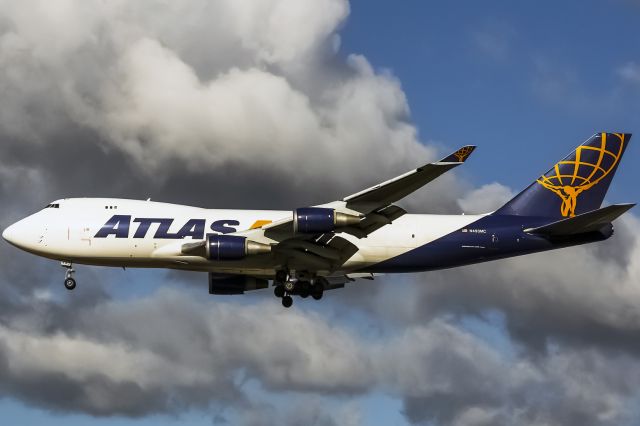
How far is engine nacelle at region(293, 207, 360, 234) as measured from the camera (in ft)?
180

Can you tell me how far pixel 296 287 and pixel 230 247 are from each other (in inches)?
267

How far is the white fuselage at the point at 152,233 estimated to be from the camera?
58219mm

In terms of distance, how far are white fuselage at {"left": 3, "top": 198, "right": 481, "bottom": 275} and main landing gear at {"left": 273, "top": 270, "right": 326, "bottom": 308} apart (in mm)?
880

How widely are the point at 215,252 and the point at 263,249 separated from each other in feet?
8.32

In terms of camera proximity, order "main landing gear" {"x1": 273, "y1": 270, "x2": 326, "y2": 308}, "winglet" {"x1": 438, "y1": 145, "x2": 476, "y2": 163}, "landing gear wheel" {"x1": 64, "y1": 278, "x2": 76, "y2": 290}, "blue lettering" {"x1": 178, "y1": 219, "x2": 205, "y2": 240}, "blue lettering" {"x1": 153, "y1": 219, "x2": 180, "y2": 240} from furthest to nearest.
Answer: "main landing gear" {"x1": 273, "y1": 270, "x2": 326, "y2": 308} < "landing gear wheel" {"x1": 64, "y1": 278, "x2": 76, "y2": 290} < "blue lettering" {"x1": 178, "y1": 219, "x2": 205, "y2": 240} < "blue lettering" {"x1": 153, "y1": 219, "x2": 180, "y2": 240} < "winglet" {"x1": 438, "y1": 145, "x2": 476, "y2": 163}

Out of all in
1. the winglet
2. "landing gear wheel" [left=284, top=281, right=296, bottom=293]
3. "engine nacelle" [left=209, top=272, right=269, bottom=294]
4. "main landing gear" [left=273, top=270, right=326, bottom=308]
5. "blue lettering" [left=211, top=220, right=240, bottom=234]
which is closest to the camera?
the winglet

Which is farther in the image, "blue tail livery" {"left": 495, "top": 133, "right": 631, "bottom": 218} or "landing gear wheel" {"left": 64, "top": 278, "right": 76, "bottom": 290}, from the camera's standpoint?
"blue tail livery" {"left": 495, "top": 133, "right": 631, "bottom": 218}

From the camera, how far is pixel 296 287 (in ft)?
203

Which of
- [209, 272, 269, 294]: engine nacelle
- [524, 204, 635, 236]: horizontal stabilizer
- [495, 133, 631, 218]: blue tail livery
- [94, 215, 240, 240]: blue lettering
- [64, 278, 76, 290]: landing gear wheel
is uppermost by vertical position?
[495, 133, 631, 218]: blue tail livery

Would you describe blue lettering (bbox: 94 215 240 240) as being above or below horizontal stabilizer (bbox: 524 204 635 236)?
above

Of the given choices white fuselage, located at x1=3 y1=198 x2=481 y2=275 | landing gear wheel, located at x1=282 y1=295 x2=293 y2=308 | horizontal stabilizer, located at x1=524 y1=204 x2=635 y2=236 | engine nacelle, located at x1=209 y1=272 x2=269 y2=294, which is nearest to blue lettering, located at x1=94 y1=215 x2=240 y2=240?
white fuselage, located at x1=3 y1=198 x2=481 y2=275

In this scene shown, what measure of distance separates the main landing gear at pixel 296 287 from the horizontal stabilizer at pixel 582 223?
1194 centimetres

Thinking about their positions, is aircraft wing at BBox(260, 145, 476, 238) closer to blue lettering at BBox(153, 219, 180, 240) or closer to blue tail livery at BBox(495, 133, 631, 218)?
blue lettering at BBox(153, 219, 180, 240)

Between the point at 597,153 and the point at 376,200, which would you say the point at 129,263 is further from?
the point at 597,153
